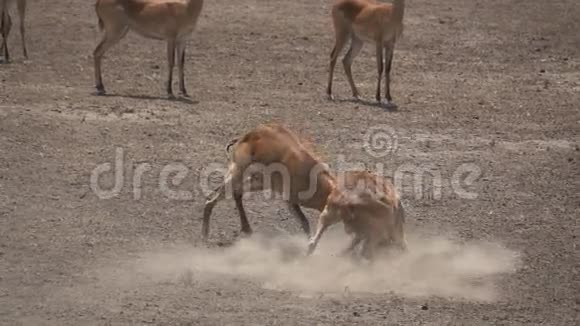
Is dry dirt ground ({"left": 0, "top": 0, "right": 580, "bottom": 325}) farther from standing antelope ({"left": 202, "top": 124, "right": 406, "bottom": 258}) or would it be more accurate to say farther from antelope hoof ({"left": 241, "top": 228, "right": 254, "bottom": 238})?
standing antelope ({"left": 202, "top": 124, "right": 406, "bottom": 258})

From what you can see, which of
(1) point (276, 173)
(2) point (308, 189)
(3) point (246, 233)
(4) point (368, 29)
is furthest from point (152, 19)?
(2) point (308, 189)

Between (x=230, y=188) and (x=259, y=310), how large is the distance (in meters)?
1.81

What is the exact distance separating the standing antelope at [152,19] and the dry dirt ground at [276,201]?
52 cm

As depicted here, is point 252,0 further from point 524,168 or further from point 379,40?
point 524,168

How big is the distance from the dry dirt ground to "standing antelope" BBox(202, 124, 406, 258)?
0.76ft

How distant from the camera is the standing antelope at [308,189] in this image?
8.85 metres

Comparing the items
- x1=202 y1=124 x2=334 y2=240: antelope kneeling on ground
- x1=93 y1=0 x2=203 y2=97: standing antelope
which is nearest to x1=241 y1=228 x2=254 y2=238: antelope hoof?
x1=202 y1=124 x2=334 y2=240: antelope kneeling on ground

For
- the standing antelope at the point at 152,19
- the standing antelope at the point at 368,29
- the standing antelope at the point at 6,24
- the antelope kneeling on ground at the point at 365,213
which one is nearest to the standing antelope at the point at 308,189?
the antelope kneeling on ground at the point at 365,213

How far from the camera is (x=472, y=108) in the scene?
14102 mm

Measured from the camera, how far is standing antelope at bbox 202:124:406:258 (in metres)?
8.85

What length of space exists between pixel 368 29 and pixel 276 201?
483 cm

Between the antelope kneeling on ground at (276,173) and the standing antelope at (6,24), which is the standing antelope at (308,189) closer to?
the antelope kneeling on ground at (276,173)

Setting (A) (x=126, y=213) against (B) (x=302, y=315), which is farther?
(A) (x=126, y=213)

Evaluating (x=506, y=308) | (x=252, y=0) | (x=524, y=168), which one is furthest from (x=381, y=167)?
(x=252, y=0)
